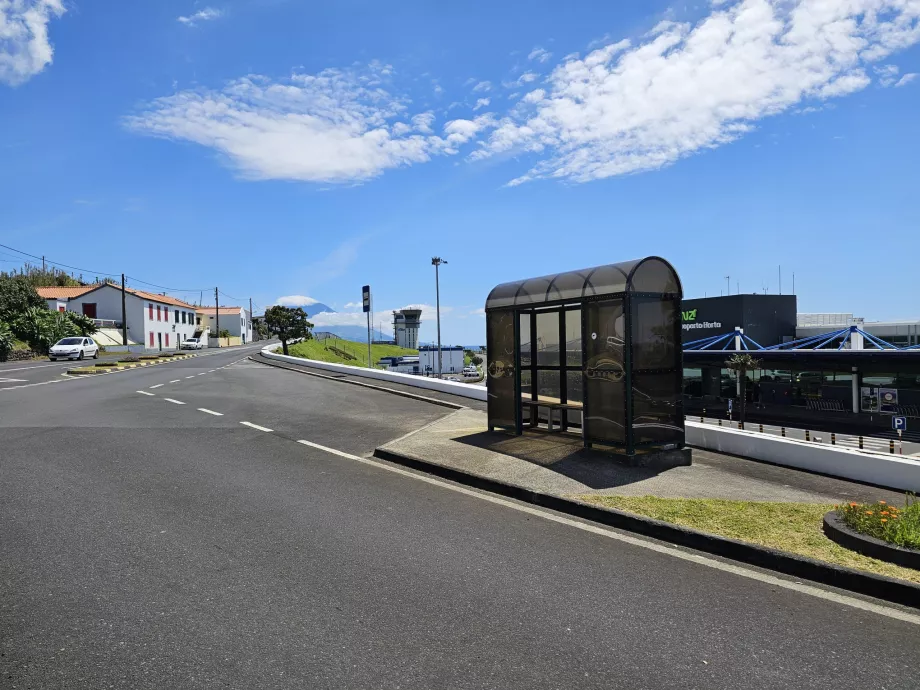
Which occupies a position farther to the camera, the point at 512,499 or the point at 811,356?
the point at 811,356

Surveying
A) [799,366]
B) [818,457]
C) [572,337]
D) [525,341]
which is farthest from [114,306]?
[818,457]

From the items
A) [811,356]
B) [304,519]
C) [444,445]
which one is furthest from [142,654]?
[811,356]

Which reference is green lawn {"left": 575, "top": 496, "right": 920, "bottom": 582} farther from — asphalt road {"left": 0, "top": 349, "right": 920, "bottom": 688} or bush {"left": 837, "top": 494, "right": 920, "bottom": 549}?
asphalt road {"left": 0, "top": 349, "right": 920, "bottom": 688}

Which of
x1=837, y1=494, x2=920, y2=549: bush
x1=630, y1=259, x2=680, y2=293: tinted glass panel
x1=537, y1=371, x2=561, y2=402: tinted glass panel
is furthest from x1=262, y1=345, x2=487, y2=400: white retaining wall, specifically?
x1=837, y1=494, x2=920, y2=549: bush

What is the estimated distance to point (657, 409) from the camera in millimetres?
8664

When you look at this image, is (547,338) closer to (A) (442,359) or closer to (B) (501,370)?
(B) (501,370)

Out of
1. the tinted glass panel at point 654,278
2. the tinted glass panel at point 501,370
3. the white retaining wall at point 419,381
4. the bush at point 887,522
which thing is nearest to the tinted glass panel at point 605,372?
the tinted glass panel at point 654,278

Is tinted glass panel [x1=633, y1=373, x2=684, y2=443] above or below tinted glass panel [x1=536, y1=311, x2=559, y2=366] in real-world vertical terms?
below

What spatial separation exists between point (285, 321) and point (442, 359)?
67.2ft

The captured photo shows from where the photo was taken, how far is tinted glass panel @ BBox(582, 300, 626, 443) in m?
8.44

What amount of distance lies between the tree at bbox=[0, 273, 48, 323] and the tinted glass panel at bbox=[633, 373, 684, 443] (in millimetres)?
51707

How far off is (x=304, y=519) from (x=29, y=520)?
2499 millimetres

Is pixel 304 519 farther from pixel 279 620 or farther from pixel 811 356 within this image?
pixel 811 356

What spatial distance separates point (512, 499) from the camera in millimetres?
7043
